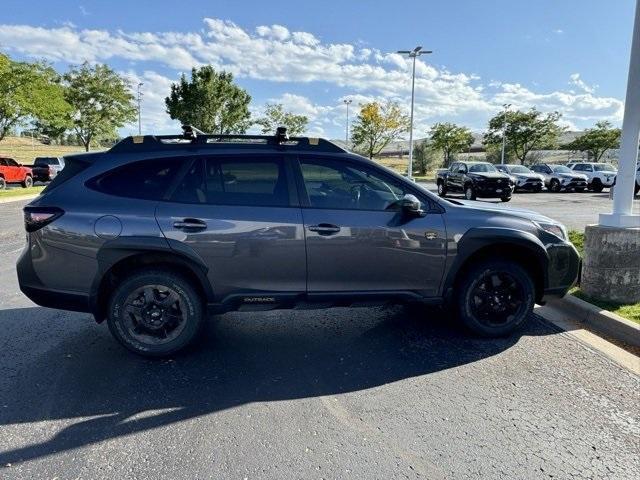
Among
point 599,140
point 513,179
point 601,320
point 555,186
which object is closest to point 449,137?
point 599,140

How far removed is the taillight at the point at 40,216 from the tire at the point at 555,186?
27.4 m

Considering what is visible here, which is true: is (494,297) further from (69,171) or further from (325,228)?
(69,171)

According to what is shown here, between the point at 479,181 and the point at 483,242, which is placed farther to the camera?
the point at 479,181

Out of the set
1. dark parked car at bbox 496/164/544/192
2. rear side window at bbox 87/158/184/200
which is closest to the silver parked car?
dark parked car at bbox 496/164/544/192

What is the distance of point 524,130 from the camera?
4512 cm

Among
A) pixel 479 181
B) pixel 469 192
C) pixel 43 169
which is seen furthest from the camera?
pixel 43 169

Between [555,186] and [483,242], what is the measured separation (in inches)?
997

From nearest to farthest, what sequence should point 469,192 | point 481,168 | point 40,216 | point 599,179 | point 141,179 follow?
point 40,216 < point 141,179 < point 469,192 < point 481,168 < point 599,179

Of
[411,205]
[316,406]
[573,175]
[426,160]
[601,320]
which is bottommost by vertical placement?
[316,406]

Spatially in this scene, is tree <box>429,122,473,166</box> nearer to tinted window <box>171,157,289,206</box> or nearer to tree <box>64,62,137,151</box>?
tree <box>64,62,137,151</box>

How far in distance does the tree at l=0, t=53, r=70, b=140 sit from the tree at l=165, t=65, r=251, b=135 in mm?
9953

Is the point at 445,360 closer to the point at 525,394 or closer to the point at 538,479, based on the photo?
the point at 525,394

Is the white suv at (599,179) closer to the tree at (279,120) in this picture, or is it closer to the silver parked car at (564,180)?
the silver parked car at (564,180)

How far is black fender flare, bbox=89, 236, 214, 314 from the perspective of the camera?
3572mm
